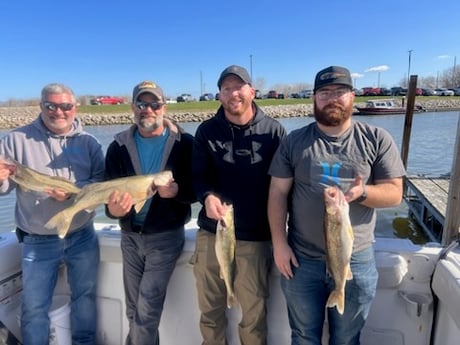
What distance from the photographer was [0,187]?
2.97m

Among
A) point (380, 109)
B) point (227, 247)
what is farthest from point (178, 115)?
point (227, 247)

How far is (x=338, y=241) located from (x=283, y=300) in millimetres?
1201

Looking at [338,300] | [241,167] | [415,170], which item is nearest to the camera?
[338,300]

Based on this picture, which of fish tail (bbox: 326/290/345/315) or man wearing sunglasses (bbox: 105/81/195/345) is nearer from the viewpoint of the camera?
fish tail (bbox: 326/290/345/315)

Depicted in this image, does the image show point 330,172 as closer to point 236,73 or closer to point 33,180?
point 236,73

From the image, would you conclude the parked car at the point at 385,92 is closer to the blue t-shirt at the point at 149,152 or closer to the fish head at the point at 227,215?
the blue t-shirt at the point at 149,152

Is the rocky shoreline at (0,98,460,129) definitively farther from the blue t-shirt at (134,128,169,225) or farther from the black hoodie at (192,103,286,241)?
the black hoodie at (192,103,286,241)

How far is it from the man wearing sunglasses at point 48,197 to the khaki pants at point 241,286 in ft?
3.53

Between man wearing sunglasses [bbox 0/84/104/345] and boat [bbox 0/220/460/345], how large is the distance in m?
0.34

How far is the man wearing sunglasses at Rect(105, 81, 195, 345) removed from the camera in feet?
10.0

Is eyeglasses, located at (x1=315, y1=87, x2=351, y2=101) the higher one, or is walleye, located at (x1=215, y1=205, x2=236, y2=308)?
eyeglasses, located at (x1=315, y1=87, x2=351, y2=101)

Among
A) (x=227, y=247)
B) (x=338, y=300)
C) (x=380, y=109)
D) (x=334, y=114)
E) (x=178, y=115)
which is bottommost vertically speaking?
(x=178, y=115)

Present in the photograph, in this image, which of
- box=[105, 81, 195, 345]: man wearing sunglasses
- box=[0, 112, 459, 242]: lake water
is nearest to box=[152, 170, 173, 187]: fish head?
box=[105, 81, 195, 345]: man wearing sunglasses

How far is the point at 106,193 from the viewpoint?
113 inches
